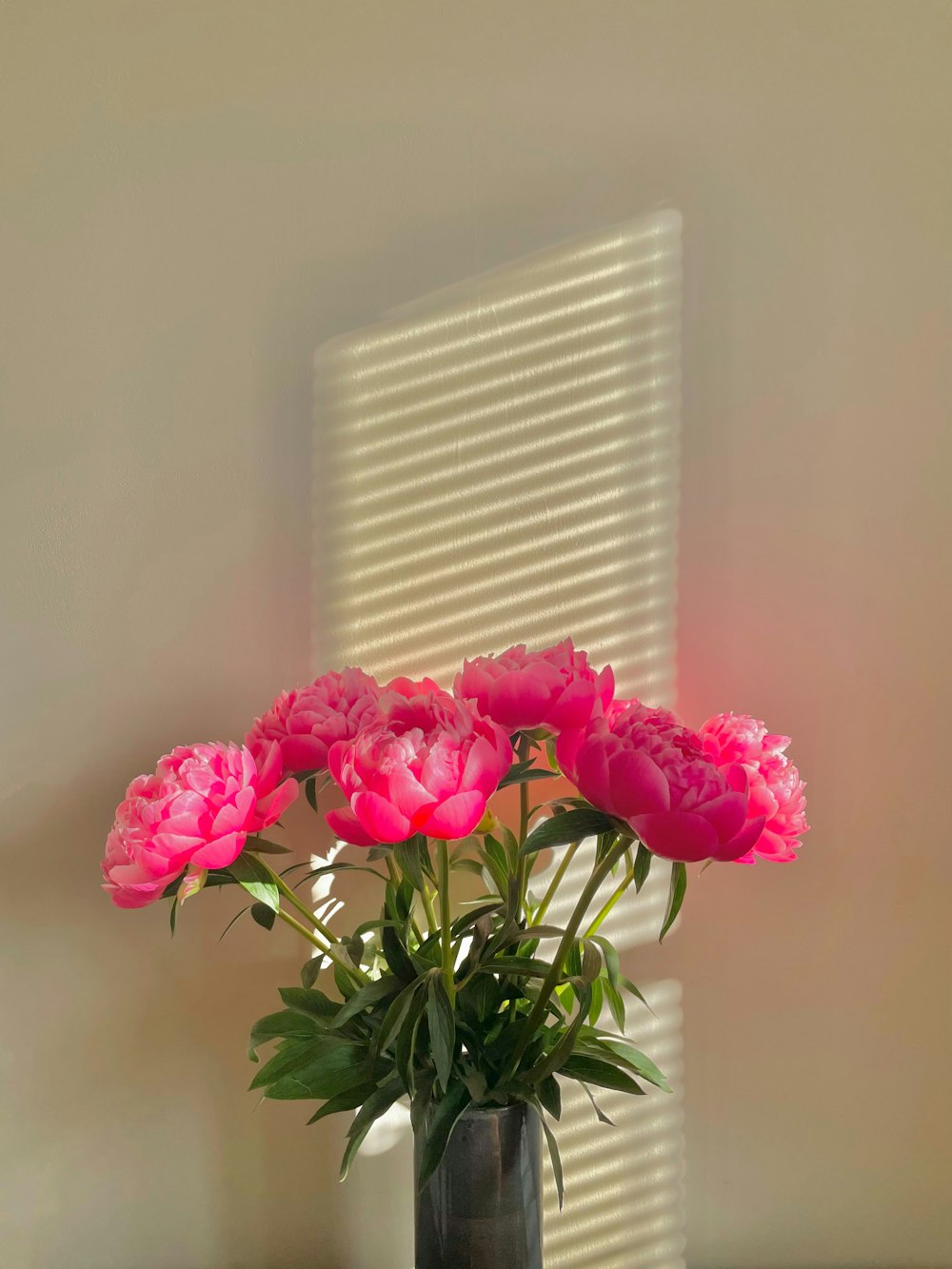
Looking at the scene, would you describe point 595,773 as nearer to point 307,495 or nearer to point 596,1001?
point 596,1001

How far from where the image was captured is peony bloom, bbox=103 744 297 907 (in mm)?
646

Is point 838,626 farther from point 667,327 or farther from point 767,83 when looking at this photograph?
point 767,83

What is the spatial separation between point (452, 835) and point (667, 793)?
0.45 feet

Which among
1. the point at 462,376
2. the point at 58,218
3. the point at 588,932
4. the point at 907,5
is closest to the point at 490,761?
the point at 588,932

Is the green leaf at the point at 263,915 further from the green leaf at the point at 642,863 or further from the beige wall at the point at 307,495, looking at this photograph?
the green leaf at the point at 642,863

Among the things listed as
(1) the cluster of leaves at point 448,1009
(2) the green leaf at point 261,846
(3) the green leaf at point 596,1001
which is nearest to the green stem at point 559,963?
(1) the cluster of leaves at point 448,1009

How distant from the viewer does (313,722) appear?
723 millimetres

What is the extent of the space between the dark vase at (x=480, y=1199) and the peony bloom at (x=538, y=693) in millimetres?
277

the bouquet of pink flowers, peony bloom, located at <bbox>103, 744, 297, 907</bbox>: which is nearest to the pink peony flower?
the bouquet of pink flowers

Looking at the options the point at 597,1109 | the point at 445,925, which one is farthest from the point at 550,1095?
the point at 445,925

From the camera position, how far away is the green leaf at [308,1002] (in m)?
0.75

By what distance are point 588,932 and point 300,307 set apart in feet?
1.94

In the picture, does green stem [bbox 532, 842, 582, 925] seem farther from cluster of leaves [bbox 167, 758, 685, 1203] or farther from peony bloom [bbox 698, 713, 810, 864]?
peony bloom [bbox 698, 713, 810, 864]

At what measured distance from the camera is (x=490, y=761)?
627 millimetres
